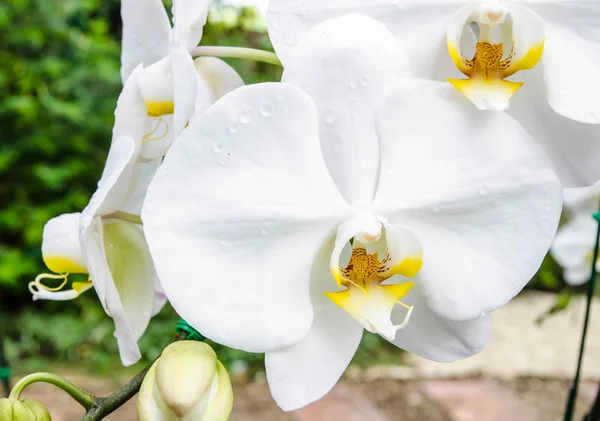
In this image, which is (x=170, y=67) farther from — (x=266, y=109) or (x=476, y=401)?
(x=476, y=401)

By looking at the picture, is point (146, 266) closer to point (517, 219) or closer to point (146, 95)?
point (146, 95)

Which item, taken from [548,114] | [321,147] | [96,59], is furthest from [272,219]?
[96,59]

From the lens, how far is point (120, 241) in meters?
0.40

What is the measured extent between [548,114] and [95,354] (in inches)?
71.3

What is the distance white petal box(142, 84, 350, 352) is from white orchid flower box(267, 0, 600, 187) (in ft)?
0.14

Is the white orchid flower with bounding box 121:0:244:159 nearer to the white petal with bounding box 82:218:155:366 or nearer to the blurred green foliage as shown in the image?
the white petal with bounding box 82:218:155:366

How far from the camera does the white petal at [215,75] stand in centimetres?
38

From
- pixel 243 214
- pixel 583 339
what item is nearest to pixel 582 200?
pixel 583 339

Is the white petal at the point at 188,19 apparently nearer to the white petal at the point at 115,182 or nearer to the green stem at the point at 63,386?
the white petal at the point at 115,182

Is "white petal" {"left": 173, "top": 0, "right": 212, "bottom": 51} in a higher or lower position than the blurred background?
higher

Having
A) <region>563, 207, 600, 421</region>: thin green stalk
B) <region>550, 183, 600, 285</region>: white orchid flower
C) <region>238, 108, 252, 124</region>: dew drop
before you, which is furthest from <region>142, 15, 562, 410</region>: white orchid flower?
<region>550, 183, 600, 285</region>: white orchid flower

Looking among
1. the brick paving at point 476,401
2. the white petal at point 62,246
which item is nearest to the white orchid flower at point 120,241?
the white petal at point 62,246

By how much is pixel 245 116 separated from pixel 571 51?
0.58 feet

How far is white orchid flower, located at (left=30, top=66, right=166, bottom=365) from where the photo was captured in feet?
1.10
